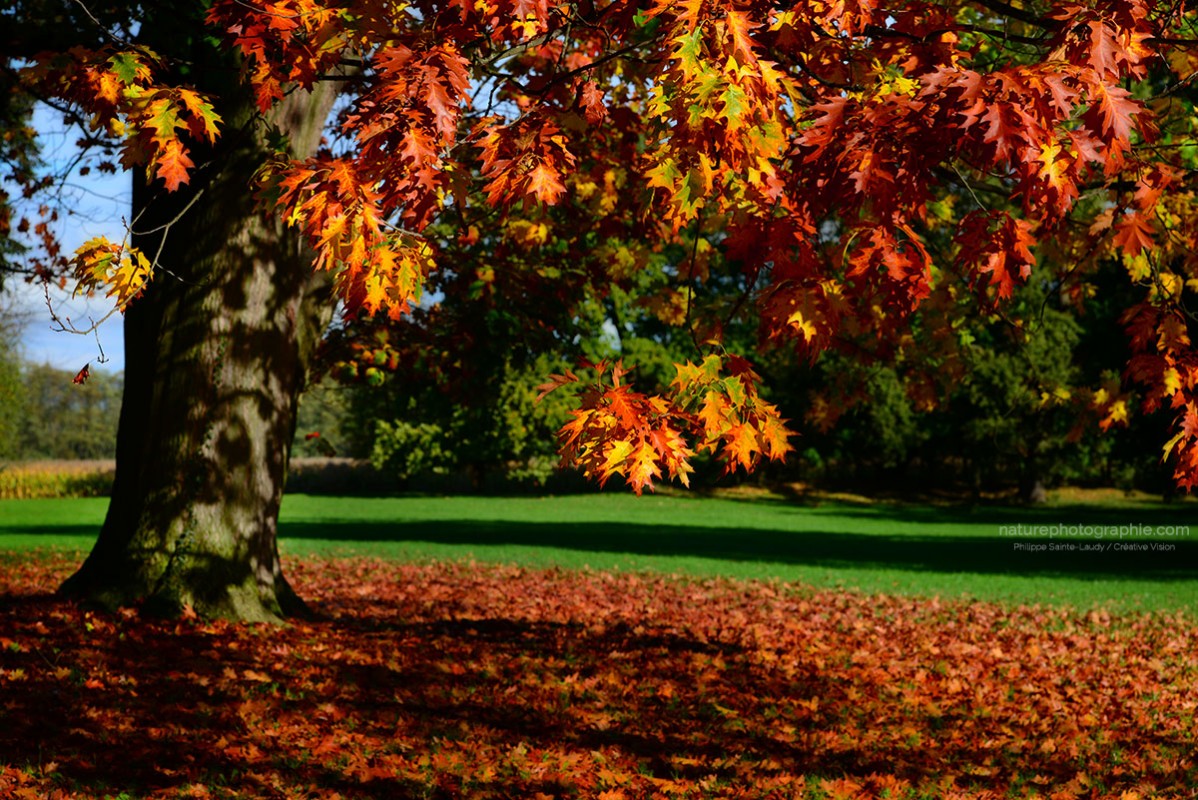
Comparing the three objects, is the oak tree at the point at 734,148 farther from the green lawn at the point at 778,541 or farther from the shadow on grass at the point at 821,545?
the shadow on grass at the point at 821,545

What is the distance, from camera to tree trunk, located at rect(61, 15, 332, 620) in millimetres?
8289

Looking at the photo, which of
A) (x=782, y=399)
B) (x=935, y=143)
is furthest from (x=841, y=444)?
(x=935, y=143)

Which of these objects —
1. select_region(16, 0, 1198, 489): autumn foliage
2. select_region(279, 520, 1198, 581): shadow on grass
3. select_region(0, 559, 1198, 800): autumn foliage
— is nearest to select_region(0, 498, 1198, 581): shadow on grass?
select_region(279, 520, 1198, 581): shadow on grass

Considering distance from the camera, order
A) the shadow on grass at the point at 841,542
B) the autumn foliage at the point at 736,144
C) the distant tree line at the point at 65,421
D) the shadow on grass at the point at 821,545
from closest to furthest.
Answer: the autumn foliage at the point at 736,144, the shadow on grass at the point at 821,545, the shadow on grass at the point at 841,542, the distant tree line at the point at 65,421

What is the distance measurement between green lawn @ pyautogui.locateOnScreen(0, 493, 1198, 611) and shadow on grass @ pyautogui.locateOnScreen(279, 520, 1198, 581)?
5 centimetres

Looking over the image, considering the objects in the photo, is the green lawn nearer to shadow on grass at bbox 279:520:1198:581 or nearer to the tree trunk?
shadow on grass at bbox 279:520:1198:581

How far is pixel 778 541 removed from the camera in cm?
2514

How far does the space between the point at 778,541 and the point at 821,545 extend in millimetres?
1283

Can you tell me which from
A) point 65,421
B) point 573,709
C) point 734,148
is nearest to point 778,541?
point 573,709

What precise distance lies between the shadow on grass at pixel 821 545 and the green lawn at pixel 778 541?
0.05m

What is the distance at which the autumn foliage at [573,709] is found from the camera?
5.44 metres

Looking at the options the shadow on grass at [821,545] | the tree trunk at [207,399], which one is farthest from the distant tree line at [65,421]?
the tree trunk at [207,399]

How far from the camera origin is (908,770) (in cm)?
597

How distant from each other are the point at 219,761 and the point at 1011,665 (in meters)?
7.10
